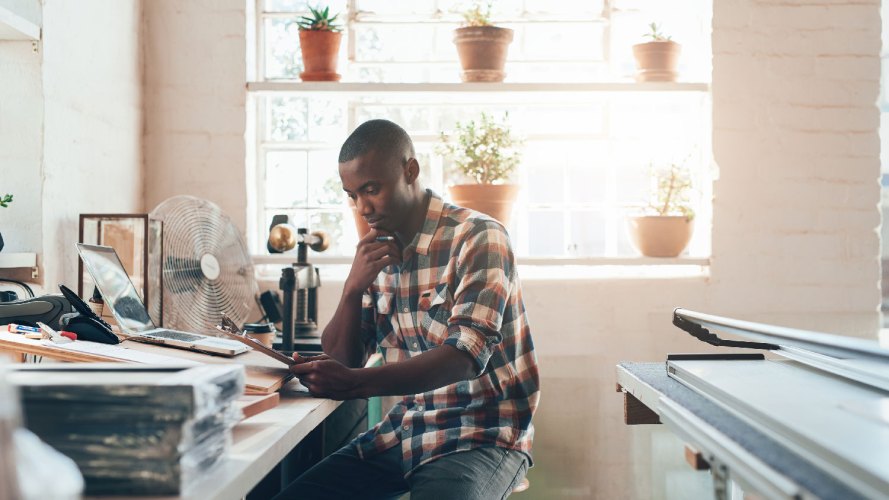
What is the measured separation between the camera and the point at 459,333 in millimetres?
1756

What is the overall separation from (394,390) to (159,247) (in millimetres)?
1169

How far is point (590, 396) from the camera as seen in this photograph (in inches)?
123

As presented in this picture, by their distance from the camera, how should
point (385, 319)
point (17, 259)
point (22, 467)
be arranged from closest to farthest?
point (22, 467) < point (385, 319) < point (17, 259)

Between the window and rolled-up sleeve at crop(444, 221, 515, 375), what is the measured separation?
1436mm

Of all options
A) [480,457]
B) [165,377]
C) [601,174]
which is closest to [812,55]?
[601,174]

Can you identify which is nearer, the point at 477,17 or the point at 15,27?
the point at 15,27

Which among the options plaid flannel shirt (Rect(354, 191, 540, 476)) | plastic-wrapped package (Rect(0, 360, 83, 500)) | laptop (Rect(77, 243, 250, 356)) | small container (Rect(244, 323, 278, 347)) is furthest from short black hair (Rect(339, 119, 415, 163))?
plastic-wrapped package (Rect(0, 360, 83, 500))

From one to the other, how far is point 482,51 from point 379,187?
4.25 feet

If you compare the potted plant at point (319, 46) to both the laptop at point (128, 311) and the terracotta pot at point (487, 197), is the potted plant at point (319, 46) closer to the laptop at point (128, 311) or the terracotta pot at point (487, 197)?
the terracotta pot at point (487, 197)

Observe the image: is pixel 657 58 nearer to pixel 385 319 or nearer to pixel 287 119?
pixel 287 119

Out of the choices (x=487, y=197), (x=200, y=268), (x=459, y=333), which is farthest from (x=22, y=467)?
(x=487, y=197)

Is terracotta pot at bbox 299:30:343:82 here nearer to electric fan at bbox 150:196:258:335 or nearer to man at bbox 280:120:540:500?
electric fan at bbox 150:196:258:335

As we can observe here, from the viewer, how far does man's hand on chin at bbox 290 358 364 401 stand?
1.61m

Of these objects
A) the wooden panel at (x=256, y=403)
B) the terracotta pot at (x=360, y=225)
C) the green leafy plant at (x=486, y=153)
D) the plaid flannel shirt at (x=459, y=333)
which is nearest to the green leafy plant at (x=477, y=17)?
the green leafy plant at (x=486, y=153)
